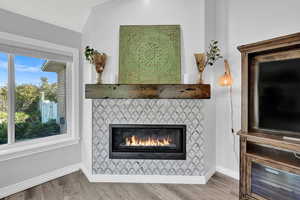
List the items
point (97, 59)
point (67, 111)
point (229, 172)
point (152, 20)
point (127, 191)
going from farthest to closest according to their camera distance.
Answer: point (67, 111)
point (229, 172)
point (152, 20)
point (97, 59)
point (127, 191)

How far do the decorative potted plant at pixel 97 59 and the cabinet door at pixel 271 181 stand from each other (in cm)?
225

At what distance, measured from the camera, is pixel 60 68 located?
293 cm

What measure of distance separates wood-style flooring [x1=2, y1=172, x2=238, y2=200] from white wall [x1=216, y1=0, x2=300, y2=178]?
1.64 feet

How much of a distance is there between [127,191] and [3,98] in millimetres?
2150

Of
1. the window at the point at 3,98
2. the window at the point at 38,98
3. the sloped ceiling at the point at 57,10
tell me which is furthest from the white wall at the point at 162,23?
the window at the point at 3,98

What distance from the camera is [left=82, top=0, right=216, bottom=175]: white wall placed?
2.47 metres

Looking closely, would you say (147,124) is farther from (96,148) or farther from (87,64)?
(87,64)

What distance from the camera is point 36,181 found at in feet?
8.03

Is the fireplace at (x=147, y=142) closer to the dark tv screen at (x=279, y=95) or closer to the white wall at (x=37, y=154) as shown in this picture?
the white wall at (x=37, y=154)

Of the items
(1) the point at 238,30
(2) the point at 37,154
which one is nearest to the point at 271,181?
(1) the point at 238,30

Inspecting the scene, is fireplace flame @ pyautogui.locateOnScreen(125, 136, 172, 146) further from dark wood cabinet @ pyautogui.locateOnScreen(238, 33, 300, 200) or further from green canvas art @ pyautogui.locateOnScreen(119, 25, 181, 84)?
dark wood cabinet @ pyautogui.locateOnScreen(238, 33, 300, 200)

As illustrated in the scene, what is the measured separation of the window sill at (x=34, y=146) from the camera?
2207mm

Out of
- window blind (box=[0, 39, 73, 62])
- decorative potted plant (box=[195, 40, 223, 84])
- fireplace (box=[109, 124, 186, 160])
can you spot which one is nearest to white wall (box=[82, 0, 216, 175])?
decorative potted plant (box=[195, 40, 223, 84])

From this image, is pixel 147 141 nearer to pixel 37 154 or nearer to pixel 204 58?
pixel 204 58
